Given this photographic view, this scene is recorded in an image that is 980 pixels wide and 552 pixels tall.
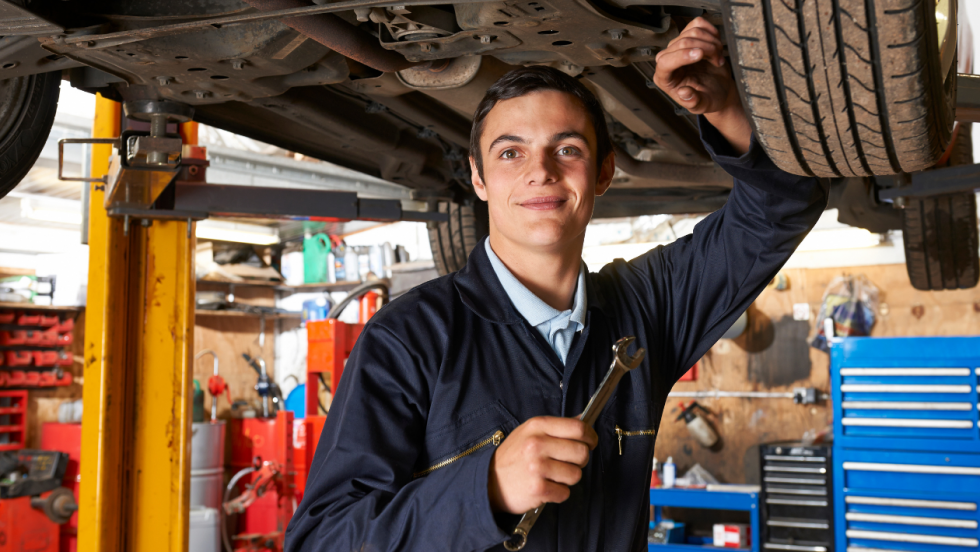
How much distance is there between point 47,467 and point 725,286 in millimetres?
4804

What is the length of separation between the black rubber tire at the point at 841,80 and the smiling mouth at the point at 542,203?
28 cm

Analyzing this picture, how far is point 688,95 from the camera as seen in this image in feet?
2.84

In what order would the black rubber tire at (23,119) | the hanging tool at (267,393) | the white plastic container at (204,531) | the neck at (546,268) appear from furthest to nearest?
1. the hanging tool at (267,393)
2. the white plastic container at (204,531)
3. the black rubber tire at (23,119)
4. the neck at (546,268)

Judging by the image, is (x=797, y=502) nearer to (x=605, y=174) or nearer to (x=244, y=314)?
(x=605, y=174)

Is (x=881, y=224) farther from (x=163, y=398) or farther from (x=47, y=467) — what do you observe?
(x=47, y=467)

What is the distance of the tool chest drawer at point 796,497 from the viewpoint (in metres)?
3.59

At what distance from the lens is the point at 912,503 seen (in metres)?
3.20

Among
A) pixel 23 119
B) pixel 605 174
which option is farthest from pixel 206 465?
pixel 605 174

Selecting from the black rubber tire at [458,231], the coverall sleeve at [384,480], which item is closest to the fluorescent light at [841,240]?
the black rubber tire at [458,231]

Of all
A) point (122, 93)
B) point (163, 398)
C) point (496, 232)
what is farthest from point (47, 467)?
point (496, 232)

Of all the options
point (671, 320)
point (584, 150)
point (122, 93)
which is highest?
point (122, 93)

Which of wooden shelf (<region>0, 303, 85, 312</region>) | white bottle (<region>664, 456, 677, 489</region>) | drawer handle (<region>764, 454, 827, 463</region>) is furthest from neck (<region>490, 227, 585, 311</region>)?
wooden shelf (<region>0, 303, 85, 312</region>)

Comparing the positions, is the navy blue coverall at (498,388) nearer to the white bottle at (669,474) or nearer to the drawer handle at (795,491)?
the drawer handle at (795,491)

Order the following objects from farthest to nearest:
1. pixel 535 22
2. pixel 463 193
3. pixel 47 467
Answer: pixel 47 467 → pixel 463 193 → pixel 535 22
